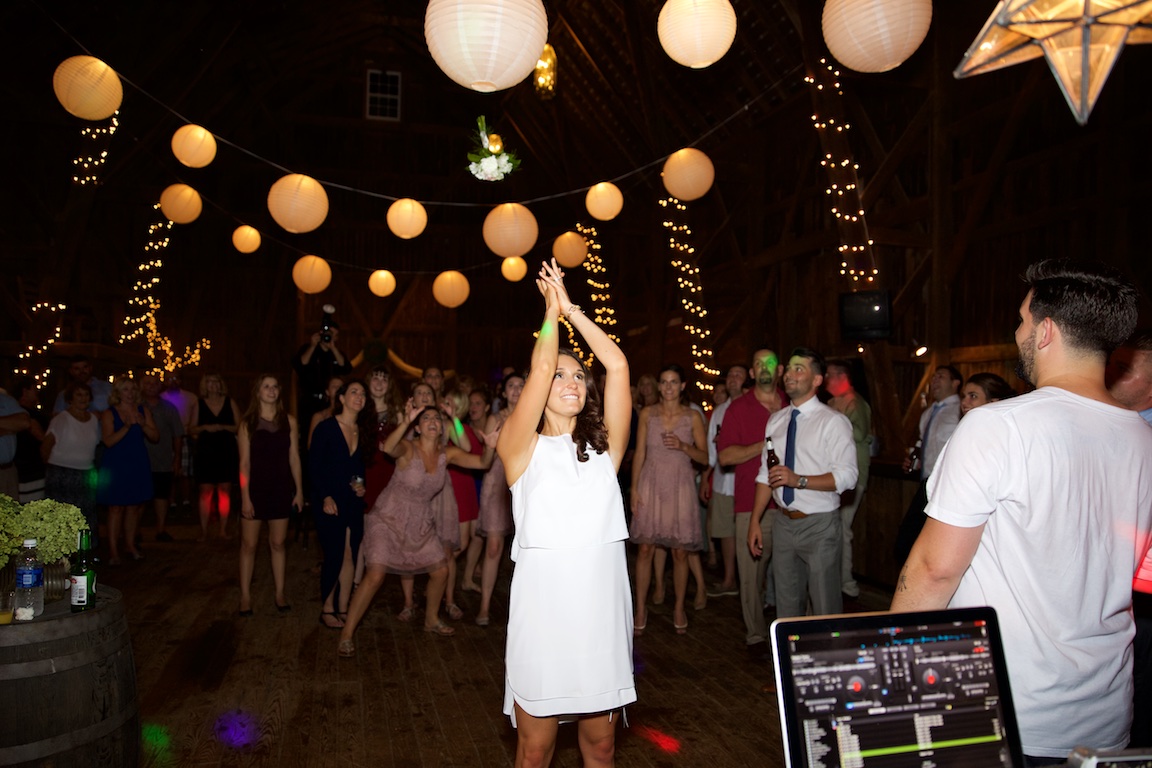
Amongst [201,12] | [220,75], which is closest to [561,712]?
[201,12]

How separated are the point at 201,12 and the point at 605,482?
10.1 metres

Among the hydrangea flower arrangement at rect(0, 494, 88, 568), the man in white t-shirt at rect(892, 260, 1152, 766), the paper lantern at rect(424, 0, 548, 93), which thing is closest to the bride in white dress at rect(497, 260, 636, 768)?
the man in white t-shirt at rect(892, 260, 1152, 766)

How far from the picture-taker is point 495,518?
5.66m

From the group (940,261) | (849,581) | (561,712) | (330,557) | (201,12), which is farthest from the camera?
(201,12)

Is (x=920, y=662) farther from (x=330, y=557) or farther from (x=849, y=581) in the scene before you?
(x=849, y=581)

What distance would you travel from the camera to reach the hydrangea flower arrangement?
2.76m

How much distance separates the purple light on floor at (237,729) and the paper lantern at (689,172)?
5.65 m

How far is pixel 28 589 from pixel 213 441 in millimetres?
5604

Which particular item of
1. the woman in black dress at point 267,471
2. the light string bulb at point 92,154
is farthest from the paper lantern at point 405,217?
the woman in black dress at point 267,471

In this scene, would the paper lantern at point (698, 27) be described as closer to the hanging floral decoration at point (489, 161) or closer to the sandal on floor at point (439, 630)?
the hanging floral decoration at point (489, 161)

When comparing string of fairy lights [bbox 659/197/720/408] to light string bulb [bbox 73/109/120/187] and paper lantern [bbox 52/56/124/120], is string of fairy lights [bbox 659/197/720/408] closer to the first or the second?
light string bulb [bbox 73/109/120/187]

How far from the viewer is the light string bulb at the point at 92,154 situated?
9.66 m

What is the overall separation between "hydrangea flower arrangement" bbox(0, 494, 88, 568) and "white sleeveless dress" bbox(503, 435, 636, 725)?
167 centimetres

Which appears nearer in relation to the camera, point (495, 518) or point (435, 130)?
point (495, 518)
